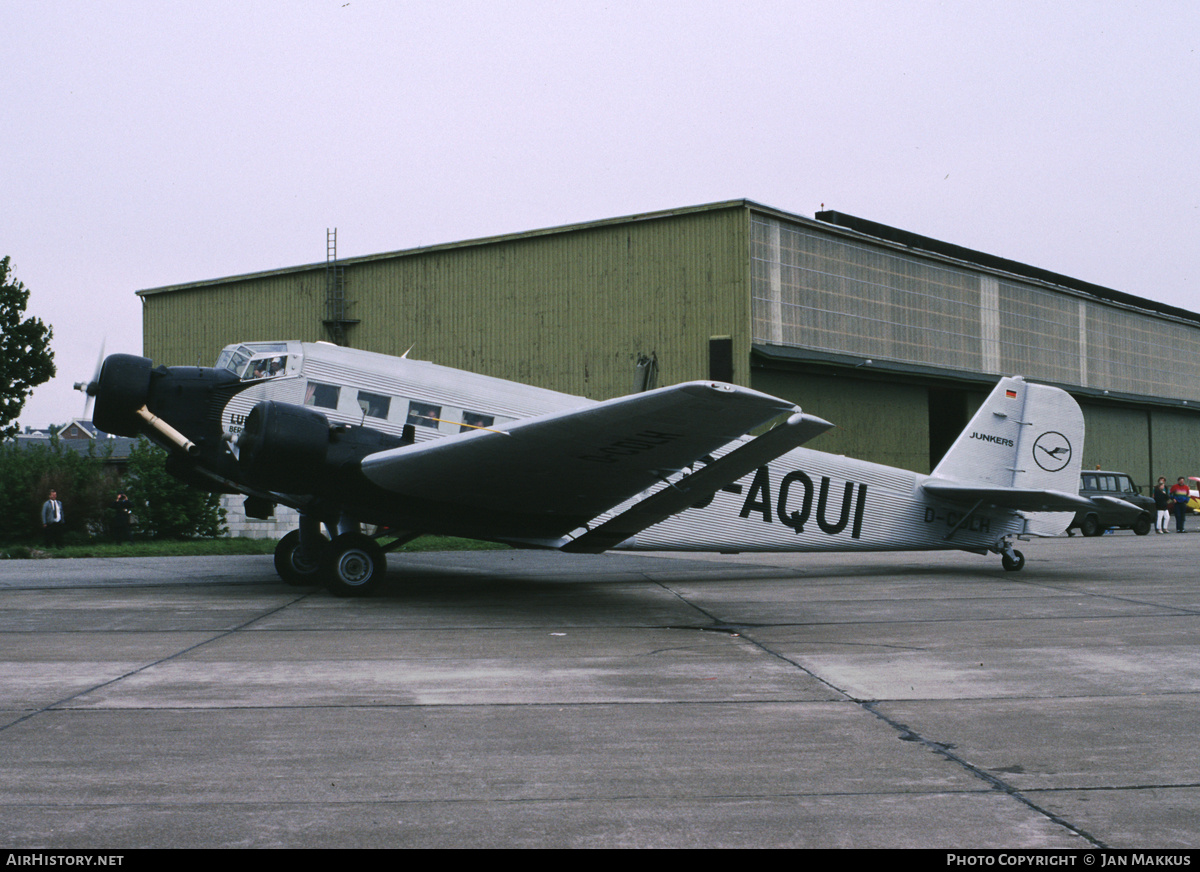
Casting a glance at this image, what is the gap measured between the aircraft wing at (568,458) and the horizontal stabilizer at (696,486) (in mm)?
271

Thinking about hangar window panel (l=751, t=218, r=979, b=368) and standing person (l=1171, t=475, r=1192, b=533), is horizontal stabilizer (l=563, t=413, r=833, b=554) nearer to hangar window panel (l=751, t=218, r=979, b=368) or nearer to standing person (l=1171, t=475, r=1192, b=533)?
hangar window panel (l=751, t=218, r=979, b=368)

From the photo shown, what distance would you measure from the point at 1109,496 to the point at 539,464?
86.5ft

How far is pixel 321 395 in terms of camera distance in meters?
12.0

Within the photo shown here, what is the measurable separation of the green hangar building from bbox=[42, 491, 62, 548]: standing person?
11.2 m

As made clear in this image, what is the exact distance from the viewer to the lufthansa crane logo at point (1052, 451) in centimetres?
1541

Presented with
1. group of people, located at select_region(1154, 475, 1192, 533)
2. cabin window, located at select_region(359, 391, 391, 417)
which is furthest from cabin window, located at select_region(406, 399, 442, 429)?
group of people, located at select_region(1154, 475, 1192, 533)

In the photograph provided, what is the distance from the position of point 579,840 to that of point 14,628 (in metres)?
8.03

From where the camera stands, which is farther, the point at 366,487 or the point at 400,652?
the point at 366,487

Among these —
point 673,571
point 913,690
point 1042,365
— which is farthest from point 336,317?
point 913,690

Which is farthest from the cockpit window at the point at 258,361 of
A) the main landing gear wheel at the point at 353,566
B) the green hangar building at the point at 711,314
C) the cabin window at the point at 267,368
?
the green hangar building at the point at 711,314

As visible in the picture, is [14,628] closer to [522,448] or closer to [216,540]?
[522,448]

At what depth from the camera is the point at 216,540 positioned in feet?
83.0

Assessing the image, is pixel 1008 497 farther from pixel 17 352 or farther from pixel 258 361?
pixel 17 352

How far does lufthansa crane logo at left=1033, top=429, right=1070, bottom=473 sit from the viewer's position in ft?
50.5
